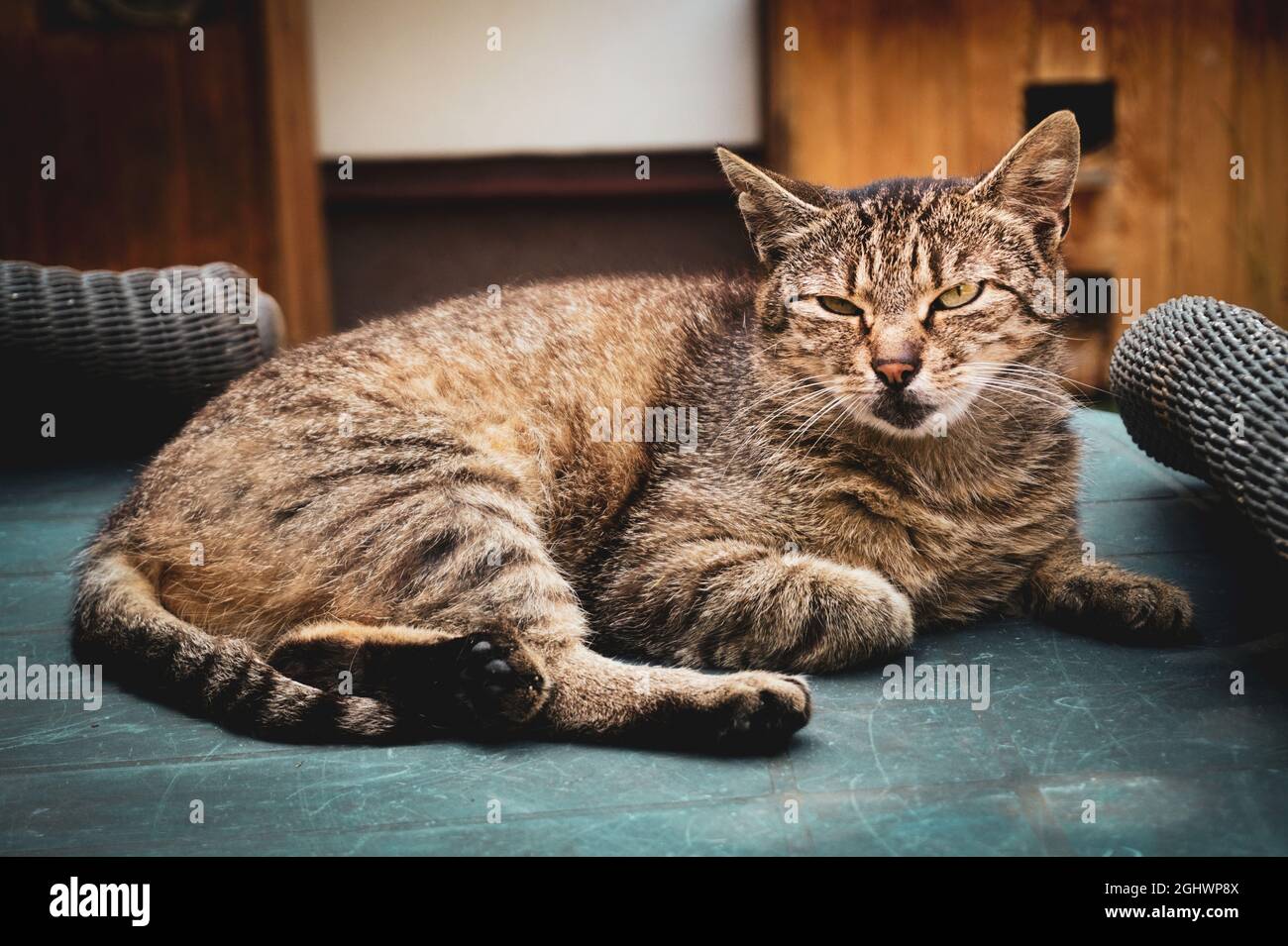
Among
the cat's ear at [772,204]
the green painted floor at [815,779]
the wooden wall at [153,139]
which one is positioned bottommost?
the green painted floor at [815,779]

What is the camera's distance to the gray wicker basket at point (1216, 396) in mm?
2195

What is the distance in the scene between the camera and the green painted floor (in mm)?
1817

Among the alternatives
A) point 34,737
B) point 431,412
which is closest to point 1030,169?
point 431,412

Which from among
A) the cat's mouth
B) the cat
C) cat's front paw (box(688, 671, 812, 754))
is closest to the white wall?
the cat

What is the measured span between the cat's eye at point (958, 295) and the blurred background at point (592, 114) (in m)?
2.70

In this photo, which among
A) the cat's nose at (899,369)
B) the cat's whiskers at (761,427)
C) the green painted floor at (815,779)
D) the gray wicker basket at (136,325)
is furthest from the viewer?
the gray wicker basket at (136,325)

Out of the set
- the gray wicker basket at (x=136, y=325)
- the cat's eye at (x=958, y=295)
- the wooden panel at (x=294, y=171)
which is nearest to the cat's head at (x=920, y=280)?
the cat's eye at (x=958, y=295)

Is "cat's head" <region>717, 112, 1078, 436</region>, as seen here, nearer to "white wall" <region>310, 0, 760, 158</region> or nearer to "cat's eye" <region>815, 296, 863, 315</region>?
"cat's eye" <region>815, 296, 863, 315</region>

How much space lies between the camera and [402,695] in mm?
2219

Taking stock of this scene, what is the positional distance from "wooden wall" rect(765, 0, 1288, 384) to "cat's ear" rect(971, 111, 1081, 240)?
8.34 ft

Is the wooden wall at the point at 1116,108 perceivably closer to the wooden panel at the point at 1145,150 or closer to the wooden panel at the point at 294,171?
the wooden panel at the point at 1145,150

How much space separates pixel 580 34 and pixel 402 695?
3868 millimetres

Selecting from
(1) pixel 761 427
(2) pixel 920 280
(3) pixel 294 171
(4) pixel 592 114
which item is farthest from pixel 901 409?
(3) pixel 294 171

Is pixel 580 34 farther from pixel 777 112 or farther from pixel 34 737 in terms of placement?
pixel 34 737
